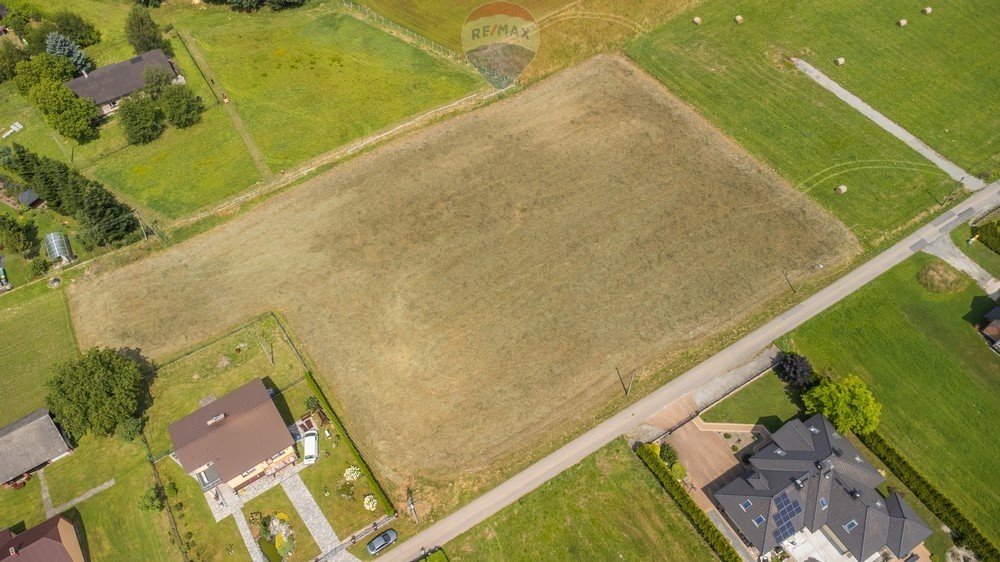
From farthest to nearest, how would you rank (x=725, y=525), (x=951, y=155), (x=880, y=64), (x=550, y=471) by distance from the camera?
(x=880, y=64) → (x=951, y=155) → (x=550, y=471) → (x=725, y=525)

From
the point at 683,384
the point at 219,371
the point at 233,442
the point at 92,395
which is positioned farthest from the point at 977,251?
the point at 92,395

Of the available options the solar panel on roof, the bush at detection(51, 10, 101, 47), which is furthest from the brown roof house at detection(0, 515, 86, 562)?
the bush at detection(51, 10, 101, 47)

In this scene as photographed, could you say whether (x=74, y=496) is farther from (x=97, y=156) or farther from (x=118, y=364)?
(x=97, y=156)

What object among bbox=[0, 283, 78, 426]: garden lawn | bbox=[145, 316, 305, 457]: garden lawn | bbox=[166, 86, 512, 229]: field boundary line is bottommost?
bbox=[145, 316, 305, 457]: garden lawn

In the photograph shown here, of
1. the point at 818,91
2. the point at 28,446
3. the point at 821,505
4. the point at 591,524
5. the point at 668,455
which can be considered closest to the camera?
the point at 821,505

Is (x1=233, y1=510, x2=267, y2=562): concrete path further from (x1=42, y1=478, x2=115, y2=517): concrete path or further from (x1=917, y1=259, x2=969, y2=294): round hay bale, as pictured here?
(x1=917, y1=259, x2=969, y2=294): round hay bale

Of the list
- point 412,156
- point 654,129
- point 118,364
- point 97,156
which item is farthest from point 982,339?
point 97,156

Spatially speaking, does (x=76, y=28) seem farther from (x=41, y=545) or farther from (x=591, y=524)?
(x=591, y=524)
